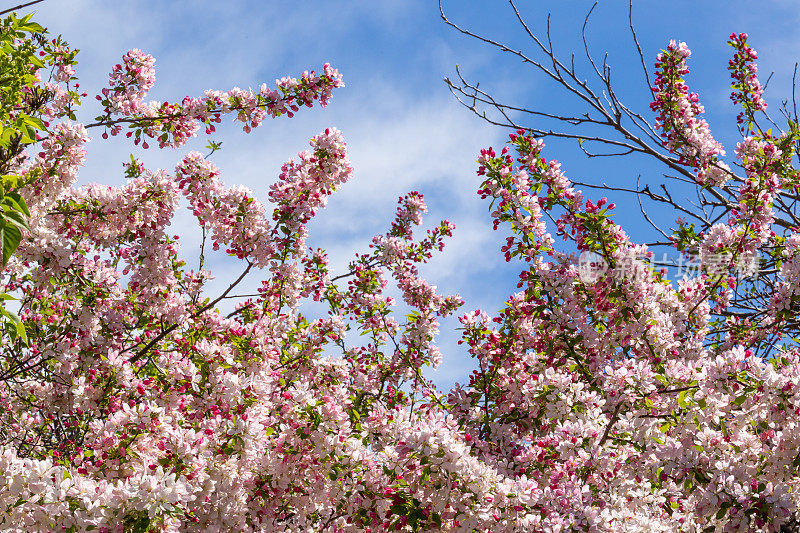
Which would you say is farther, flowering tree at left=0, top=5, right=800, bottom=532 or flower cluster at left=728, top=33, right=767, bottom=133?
→ flower cluster at left=728, top=33, right=767, bottom=133

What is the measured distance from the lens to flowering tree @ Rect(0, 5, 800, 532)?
4.08 m

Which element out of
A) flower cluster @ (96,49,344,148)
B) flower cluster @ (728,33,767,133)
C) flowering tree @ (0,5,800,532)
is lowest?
flowering tree @ (0,5,800,532)

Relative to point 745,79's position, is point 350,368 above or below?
below

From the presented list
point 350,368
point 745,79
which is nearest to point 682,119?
point 745,79

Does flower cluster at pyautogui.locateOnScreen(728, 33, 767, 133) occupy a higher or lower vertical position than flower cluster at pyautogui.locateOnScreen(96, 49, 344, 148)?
higher

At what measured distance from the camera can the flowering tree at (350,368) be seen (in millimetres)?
4082

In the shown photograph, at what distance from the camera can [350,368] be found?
8.50 meters

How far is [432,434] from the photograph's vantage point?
403cm

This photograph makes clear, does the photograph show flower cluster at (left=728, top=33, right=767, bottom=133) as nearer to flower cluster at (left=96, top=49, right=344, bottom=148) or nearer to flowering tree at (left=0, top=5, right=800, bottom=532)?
flowering tree at (left=0, top=5, right=800, bottom=532)

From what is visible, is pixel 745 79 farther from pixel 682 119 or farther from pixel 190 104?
pixel 190 104

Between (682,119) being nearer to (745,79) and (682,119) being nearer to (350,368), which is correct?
(745,79)

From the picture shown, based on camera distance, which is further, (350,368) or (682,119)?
(350,368)

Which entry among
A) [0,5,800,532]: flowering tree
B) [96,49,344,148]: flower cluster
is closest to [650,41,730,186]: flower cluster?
[0,5,800,532]: flowering tree

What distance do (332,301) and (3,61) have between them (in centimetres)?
514
